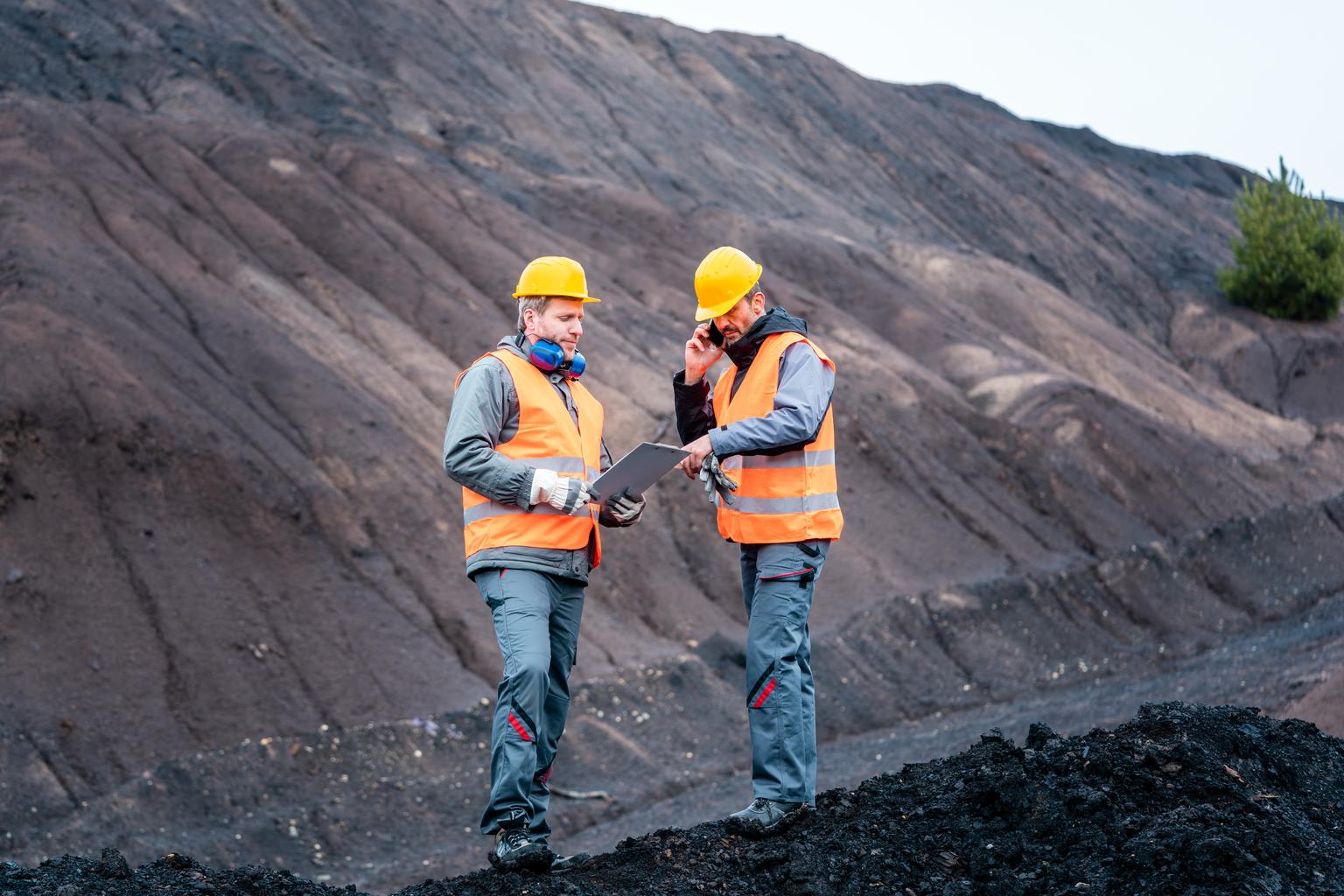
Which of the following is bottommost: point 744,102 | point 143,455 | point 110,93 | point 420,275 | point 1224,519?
point 1224,519

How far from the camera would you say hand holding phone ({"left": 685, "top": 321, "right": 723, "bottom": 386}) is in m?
6.28

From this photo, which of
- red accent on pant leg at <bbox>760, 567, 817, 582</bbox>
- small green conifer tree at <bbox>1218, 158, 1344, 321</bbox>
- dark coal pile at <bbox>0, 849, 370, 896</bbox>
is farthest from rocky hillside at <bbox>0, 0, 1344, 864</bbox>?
red accent on pant leg at <bbox>760, 567, 817, 582</bbox>

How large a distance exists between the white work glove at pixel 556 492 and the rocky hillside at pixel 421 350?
230 inches

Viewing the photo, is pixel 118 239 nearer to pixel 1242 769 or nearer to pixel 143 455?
pixel 143 455

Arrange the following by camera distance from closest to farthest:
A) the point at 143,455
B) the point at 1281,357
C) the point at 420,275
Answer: the point at 143,455, the point at 420,275, the point at 1281,357

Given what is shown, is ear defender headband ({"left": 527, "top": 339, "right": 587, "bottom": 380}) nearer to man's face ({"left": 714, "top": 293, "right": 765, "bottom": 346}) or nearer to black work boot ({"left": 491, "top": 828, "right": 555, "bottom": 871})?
man's face ({"left": 714, "top": 293, "right": 765, "bottom": 346})

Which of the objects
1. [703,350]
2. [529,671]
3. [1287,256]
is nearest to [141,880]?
[529,671]

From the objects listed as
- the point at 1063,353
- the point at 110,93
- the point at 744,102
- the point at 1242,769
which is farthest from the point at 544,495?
the point at 744,102

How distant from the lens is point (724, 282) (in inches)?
244

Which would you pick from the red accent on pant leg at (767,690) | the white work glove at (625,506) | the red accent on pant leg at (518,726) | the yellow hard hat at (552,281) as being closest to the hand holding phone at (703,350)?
the yellow hard hat at (552,281)

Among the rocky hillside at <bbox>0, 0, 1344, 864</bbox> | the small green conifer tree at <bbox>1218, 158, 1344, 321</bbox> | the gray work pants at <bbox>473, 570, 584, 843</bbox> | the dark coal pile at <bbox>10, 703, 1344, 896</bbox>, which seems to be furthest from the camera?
the small green conifer tree at <bbox>1218, 158, 1344, 321</bbox>

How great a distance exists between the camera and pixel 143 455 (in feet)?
39.5

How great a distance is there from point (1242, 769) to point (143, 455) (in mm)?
9443

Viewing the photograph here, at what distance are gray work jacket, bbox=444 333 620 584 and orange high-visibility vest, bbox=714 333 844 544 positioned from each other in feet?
2.31
